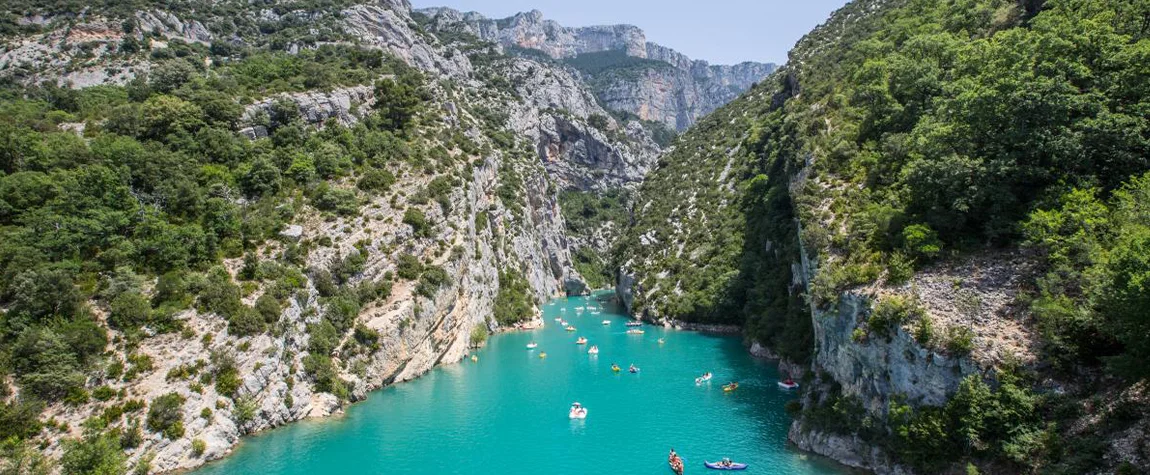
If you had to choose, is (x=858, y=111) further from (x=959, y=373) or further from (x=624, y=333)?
(x=624, y=333)

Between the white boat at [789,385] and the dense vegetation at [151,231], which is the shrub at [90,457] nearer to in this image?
the dense vegetation at [151,231]

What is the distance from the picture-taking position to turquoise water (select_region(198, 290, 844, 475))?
111 feet

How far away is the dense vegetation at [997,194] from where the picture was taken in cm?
2155

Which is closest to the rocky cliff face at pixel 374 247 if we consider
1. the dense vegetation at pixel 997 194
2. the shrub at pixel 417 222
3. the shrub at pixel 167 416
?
the shrub at pixel 167 416

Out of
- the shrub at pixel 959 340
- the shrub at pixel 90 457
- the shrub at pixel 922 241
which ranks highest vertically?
the shrub at pixel 922 241

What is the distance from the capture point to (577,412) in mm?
43281

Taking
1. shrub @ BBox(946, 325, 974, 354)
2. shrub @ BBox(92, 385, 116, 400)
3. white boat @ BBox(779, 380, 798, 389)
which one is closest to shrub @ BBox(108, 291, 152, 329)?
shrub @ BBox(92, 385, 116, 400)

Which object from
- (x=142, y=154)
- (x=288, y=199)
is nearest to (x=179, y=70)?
(x=142, y=154)

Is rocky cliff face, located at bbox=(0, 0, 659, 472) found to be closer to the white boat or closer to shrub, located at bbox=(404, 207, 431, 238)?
shrub, located at bbox=(404, 207, 431, 238)

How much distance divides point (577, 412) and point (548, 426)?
3082mm

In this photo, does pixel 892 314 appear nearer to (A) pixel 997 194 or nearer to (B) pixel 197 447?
(A) pixel 997 194

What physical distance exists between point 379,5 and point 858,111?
110 m

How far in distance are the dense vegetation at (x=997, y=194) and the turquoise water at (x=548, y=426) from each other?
582 cm

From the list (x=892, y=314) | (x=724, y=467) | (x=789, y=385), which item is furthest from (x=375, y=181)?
(x=892, y=314)
